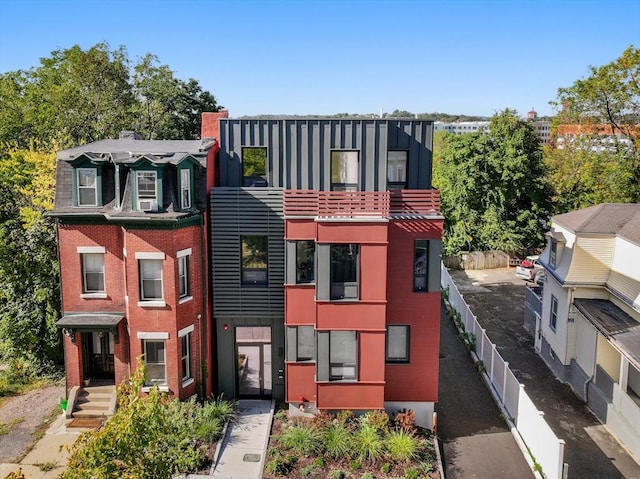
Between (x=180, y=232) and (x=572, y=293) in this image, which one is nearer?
(x=180, y=232)

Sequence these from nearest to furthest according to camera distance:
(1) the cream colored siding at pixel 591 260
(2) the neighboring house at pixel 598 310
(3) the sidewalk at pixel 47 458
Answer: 1. (3) the sidewalk at pixel 47 458
2. (2) the neighboring house at pixel 598 310
3. (1) the cream colored siding at pixel 591 260

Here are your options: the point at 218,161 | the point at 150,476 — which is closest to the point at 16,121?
the point at 218,161

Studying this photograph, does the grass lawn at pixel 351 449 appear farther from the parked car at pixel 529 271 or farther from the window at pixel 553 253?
the parked car at pixel 529 271

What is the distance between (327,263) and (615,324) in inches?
425

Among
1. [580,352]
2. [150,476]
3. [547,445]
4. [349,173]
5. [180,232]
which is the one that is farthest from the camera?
[580,352]

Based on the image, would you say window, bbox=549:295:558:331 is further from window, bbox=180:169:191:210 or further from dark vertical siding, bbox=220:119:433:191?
window, bbox=180:169:191:210

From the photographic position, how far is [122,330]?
60.8 feet

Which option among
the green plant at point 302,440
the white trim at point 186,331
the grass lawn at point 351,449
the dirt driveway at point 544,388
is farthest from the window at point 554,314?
the white trim at point 186,331

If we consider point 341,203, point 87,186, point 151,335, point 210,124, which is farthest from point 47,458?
point 210,124

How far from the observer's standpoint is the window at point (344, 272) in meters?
18.0

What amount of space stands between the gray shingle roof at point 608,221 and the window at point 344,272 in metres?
10.5

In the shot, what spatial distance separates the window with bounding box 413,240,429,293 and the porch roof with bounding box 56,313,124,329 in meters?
10.0

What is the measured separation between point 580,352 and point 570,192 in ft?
79.3

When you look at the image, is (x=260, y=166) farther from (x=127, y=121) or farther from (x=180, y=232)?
(x=127, y=121)
